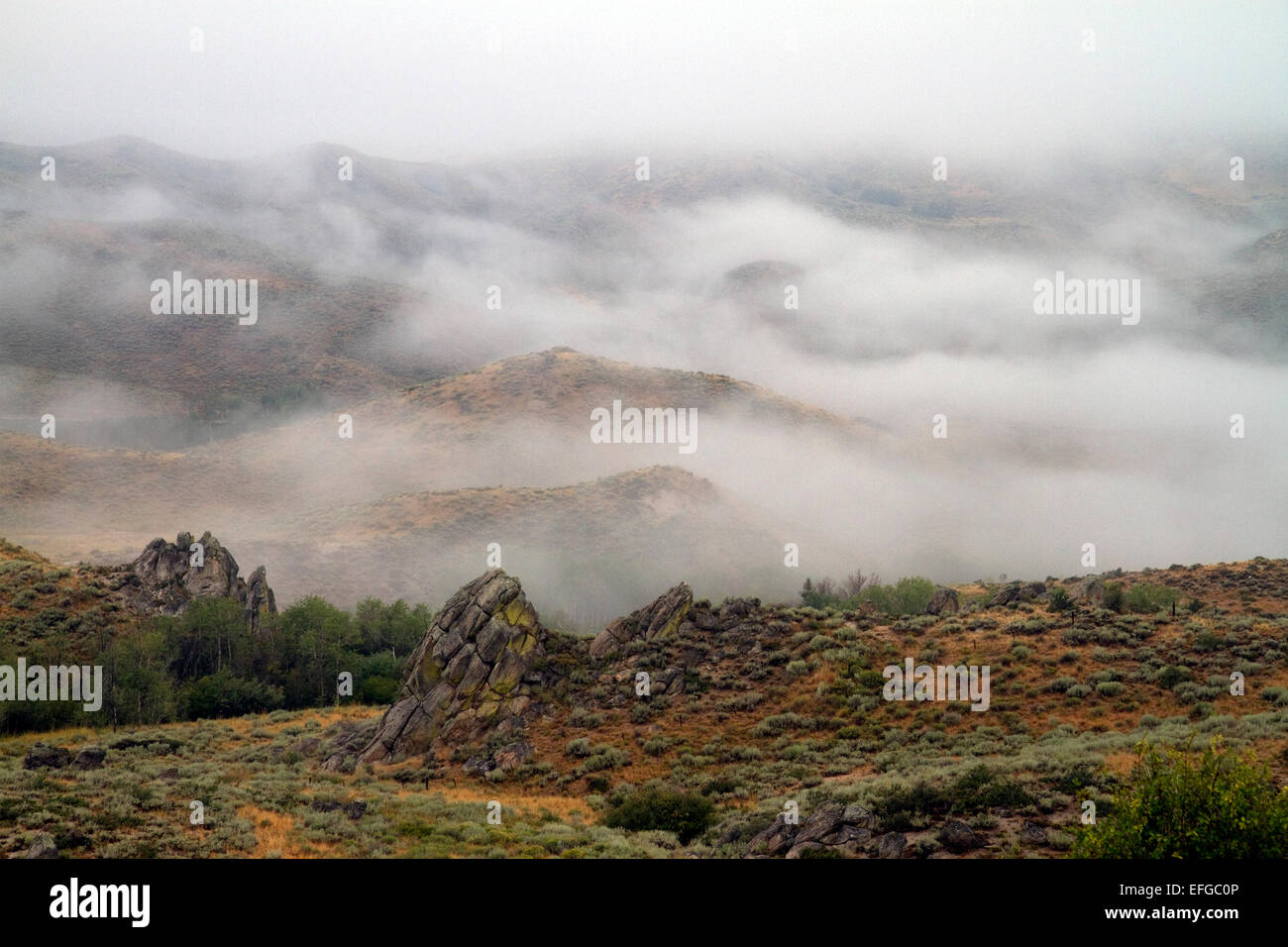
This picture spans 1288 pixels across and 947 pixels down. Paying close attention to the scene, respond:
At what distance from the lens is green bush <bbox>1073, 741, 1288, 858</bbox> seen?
16922 millimetres

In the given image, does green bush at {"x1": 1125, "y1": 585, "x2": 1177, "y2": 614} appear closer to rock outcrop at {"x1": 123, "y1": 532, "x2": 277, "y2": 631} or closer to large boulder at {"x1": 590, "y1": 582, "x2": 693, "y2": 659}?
large boulder at {"x1": 590, "y1": 582, "x2": 693, "y2": 659}

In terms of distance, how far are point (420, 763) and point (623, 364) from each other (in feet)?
525

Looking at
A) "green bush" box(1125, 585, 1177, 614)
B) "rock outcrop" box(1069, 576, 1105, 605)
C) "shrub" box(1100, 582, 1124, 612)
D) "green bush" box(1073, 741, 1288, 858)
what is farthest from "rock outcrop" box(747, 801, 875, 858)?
"green bush" box(1125, 585, 1177, 614)

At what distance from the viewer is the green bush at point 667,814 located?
27.8 meters

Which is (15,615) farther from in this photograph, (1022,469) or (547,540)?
(1022,469)

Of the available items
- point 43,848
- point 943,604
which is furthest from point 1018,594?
point 43,848

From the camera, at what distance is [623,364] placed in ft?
633

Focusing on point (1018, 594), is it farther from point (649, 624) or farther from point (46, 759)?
point (46, 759)

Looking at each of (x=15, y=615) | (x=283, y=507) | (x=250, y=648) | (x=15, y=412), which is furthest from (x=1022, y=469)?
(x=15, y=412)

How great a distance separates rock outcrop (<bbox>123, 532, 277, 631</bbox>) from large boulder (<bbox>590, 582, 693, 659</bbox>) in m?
33.7

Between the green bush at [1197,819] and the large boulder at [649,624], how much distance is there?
30024 mm

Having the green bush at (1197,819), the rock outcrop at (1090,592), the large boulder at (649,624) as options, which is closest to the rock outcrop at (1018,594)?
the rock outcrop at (1090,592)

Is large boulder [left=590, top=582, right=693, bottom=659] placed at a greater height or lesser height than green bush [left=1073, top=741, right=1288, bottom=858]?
greater
